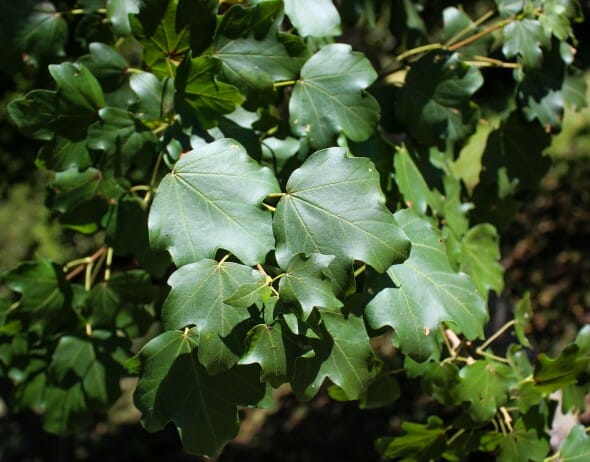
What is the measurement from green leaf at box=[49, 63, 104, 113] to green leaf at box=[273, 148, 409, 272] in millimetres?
476

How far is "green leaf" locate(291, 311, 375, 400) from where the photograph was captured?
3.83 feet

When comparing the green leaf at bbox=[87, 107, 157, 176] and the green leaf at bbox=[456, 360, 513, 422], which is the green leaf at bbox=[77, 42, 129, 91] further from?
the green leaf at bbox=[456, 360, 513, 422]

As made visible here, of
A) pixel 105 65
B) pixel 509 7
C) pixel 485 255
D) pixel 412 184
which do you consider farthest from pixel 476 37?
pixel 105 65

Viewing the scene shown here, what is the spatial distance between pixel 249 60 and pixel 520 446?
3.12 ft

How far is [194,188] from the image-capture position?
3.79ft

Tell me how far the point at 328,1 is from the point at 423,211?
1.57ft

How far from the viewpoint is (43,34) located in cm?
167

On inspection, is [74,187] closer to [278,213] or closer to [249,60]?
[249,60]

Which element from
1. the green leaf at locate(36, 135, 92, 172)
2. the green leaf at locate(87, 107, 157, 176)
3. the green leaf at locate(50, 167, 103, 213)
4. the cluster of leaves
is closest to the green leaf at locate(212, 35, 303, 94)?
the cluster of leaves

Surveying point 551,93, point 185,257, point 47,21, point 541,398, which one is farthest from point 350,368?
point 47,21

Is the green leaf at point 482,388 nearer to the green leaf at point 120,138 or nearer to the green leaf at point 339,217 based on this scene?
the green leaf at point 339,217

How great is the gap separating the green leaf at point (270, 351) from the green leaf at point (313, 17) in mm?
612

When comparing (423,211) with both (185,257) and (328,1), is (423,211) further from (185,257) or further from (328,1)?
(185,257)

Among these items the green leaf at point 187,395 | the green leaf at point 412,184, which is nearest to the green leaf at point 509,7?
the green leaf at point 412,184
